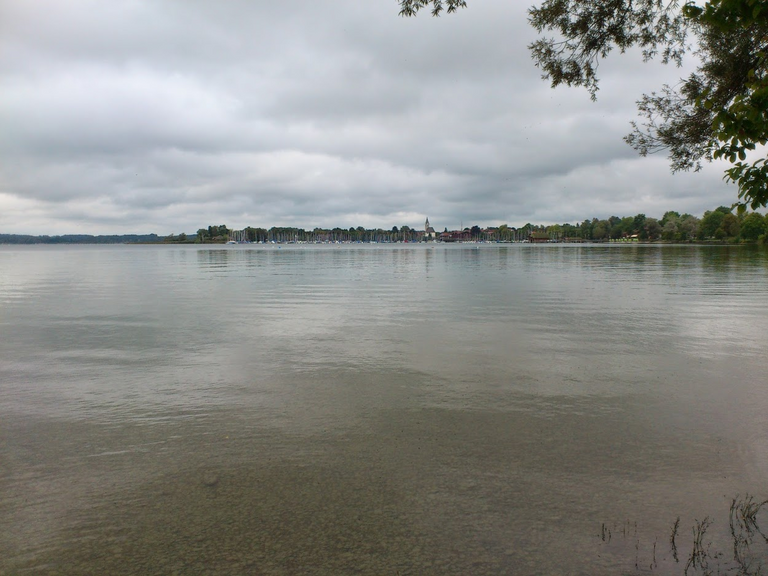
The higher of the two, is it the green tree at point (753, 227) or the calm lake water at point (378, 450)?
the green tree at point (753, 227)

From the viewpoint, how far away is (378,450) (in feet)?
22.7

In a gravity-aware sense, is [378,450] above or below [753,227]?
below

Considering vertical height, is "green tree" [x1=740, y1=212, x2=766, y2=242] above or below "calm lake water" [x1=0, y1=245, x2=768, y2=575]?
above

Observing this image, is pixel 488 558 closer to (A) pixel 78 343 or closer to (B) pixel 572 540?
(B) pixel 572 540

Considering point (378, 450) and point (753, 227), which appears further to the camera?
point (753, 227)

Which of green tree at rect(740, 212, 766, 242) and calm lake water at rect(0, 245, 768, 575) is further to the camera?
green tree at rect(740, 212, 766, 242)

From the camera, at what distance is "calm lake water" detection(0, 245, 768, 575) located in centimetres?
485

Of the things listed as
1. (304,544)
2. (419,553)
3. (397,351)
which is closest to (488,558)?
(419,553)

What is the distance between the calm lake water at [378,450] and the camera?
15.9ft

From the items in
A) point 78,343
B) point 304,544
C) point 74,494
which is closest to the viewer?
point 304,544

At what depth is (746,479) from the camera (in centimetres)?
605

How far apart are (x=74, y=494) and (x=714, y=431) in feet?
27.5

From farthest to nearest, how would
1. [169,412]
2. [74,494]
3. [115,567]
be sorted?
[169,412], [74,494], [115,567]

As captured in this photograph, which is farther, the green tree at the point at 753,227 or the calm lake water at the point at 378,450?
the green tree at the point at 753,227
